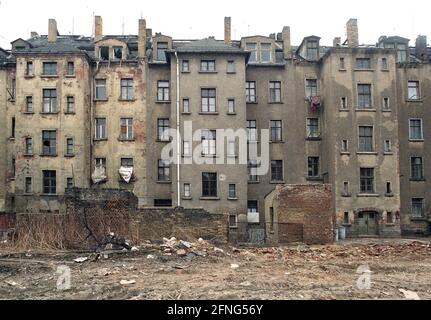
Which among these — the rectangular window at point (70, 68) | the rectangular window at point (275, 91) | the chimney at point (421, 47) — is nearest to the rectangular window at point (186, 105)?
the rectangular window at point (275, 91)

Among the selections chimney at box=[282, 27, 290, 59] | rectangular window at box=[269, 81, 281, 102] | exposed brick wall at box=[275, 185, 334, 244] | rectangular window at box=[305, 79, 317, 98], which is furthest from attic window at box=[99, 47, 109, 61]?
exposed brick wall at box=[275, 185, 334, 244]

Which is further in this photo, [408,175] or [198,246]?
[408,175]

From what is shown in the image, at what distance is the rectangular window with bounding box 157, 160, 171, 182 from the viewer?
4028 cm

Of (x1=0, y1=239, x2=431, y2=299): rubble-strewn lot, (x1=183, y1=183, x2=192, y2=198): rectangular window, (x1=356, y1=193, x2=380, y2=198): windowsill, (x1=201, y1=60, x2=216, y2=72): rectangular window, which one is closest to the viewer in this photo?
(x1=0, y1=239, x2=431, y2=299): rubble-strewn lot

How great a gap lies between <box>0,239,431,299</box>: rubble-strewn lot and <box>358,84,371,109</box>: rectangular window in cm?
1761

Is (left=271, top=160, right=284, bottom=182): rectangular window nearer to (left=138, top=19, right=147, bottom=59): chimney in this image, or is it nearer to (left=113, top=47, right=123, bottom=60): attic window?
(left=138, top=19, right=147, bottom=59): chimney

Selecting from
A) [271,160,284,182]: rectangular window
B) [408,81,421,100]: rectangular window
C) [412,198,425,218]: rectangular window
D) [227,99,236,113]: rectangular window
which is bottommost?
[412,198,425,218]: rectangular window

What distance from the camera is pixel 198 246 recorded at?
74.9ft

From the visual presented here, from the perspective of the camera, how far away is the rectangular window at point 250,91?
4203 cm

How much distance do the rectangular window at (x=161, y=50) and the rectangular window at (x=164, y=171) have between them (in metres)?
8.61

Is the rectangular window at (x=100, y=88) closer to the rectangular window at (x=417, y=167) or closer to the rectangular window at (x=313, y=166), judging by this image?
the rectangular window at (x=313, y=166)
